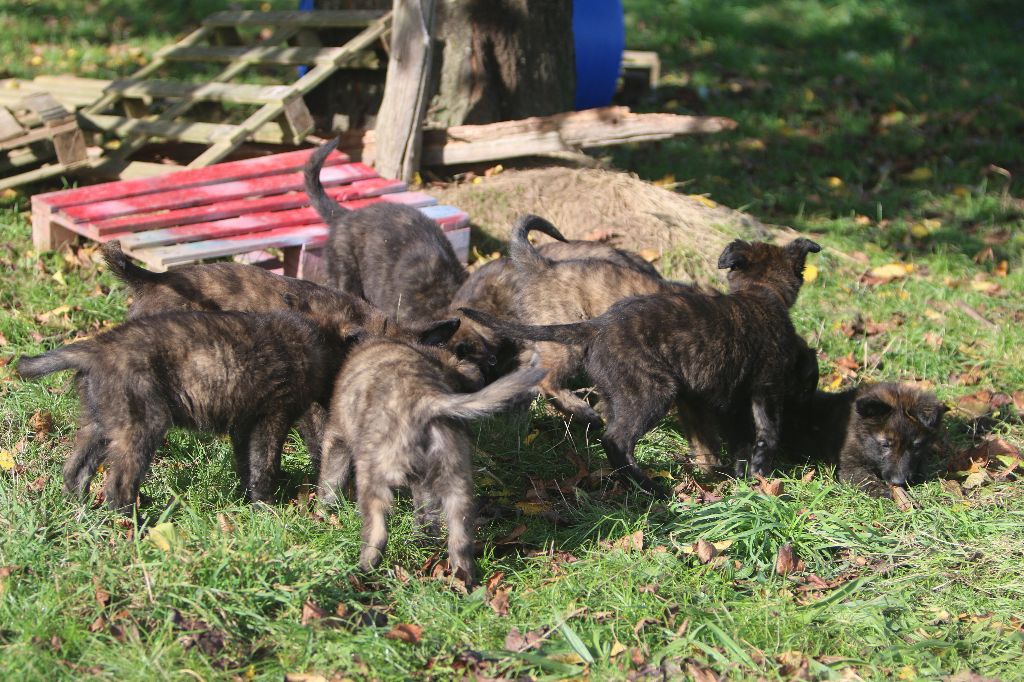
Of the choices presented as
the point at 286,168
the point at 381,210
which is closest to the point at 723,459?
the point at 381,210

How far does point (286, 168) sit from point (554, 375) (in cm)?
322

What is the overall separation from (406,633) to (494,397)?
36.9 inches

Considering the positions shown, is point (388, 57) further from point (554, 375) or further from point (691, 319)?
point (691, 319)

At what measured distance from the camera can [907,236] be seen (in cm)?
940

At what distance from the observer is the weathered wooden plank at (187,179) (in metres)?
7.57

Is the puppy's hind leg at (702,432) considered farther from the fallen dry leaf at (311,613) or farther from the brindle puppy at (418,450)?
the fallen dry leaf at (311,613)

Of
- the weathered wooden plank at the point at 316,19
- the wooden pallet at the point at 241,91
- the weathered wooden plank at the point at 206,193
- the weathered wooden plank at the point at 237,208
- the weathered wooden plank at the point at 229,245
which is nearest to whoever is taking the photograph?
the weathered wooden plank at the point at 229,245

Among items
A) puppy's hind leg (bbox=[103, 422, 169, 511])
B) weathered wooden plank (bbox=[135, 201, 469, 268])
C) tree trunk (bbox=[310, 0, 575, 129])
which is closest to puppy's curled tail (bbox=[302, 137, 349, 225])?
weathered wooden plank (bbox=[135, 201, 469, 268])

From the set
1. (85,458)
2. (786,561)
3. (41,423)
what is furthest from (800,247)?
(41,423)

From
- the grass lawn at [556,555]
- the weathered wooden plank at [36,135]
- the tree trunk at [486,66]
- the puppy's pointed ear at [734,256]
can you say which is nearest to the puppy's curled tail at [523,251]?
the grass lawn at [556,555]

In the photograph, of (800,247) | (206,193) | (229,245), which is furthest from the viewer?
(206,193)

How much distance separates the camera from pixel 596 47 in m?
11.2

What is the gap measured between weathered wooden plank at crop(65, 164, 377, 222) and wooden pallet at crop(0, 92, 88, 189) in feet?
3.86

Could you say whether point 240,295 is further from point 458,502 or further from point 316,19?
point 316,19
